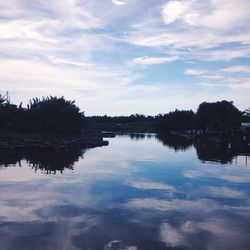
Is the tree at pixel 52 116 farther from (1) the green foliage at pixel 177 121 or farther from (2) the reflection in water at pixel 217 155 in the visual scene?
(1) the green foliage at pixel 177 121

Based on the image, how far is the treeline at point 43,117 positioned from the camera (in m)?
72.6

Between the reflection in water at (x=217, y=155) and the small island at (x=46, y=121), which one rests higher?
the small island at (x=46, y=121)

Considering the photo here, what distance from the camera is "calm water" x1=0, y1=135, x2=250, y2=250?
13977 mm

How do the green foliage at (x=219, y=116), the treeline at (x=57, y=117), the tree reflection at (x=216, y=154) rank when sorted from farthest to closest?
1. the green foliage at (x=219, y=116)
2. the treeline at (x=57, y=117)
3. the tree reflection at (x=216, y=154)

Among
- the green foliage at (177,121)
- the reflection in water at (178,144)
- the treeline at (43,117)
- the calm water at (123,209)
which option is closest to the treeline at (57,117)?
the treeline at (43,117)

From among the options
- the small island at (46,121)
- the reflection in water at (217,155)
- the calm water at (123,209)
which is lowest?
the calm water at (123,209)

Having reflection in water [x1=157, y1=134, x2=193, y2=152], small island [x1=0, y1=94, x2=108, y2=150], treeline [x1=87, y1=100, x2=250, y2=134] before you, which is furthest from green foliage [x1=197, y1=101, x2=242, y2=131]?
small island [x1=0, y1=94, x2=108, y2=150]

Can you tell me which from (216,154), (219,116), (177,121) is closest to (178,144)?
(216,154)

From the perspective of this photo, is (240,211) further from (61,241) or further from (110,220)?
(61,241)

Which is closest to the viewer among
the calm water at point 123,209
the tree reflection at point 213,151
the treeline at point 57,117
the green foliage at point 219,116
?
the calm water at point 123,209

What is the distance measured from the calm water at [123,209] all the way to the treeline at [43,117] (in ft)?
135

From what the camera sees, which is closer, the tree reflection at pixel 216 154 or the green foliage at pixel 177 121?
the tree reflection at pixel 216 154

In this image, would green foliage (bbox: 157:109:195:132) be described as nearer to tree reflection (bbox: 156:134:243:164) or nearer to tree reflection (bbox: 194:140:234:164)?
tree reflection (bbox: 156:134:243:164)

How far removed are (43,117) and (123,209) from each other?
205ft
